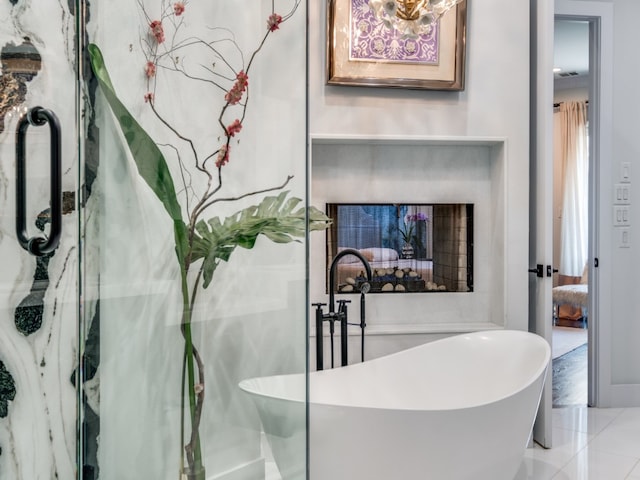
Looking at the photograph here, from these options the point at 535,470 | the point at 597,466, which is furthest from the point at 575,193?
the point at 535,470

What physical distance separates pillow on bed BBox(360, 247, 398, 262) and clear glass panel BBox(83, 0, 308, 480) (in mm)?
1741

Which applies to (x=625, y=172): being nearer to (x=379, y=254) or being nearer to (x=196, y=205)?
(x=379, y=254)

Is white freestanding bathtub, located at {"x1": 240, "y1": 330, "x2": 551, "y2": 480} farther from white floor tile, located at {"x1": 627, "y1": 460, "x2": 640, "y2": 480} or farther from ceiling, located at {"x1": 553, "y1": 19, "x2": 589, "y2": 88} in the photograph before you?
ceiling, located at {"x1": 553, "y1": 19, "x2": 589, "y2": 88}

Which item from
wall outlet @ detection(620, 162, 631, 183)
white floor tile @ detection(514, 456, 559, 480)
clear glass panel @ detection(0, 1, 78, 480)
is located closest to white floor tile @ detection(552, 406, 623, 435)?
white floor tile @ detection(514, 456, 559, 480)

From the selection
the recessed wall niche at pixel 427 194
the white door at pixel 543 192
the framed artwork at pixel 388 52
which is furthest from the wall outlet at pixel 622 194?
the framed artwork at pixel 388 52

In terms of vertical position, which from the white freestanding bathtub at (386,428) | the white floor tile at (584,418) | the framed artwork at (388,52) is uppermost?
the framed artwork at (388,52)

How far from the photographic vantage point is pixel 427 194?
9.58ft

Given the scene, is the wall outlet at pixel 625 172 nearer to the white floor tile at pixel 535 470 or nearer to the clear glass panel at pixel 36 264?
the white floor tile at pixel 535 470

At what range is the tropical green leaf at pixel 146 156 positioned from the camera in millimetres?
1118

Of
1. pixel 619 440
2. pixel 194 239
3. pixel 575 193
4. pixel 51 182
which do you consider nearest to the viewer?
pixel 51 182

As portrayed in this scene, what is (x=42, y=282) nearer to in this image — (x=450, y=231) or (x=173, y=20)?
(x=173, y=20)

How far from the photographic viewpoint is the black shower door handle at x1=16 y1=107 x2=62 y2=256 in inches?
42.3

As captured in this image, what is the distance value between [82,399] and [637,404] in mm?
3552

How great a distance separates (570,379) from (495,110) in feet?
7.68
